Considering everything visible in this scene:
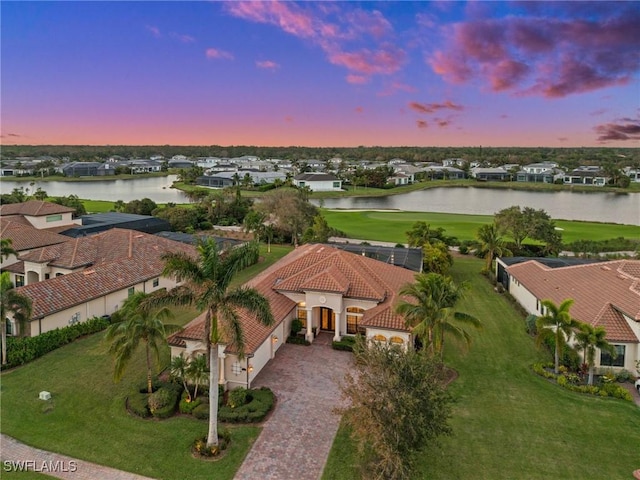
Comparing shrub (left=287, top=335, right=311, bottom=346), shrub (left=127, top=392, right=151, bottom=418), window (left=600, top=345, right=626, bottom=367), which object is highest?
window (left=600, top=345, right=626, bottom=367)

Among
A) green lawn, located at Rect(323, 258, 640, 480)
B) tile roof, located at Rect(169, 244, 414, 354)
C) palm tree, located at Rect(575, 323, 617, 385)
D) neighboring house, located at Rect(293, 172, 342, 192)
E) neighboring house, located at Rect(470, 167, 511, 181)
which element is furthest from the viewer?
neighboring house, located at Rect(470, 167, 511, 181)

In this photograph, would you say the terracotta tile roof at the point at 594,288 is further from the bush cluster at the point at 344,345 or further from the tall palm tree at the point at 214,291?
the tall palm tree at the point at 214,291

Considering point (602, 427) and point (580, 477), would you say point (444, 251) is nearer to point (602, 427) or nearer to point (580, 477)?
point (602, 427)

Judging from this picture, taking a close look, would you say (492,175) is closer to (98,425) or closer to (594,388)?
(594,388)

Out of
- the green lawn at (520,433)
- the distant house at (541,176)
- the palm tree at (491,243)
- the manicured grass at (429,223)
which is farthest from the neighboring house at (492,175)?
the green lawn at (520,433)

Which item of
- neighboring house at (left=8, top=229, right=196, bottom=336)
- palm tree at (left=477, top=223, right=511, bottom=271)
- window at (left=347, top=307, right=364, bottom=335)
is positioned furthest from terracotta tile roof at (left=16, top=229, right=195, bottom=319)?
palm tree at (left=477, top=223, right=511, bottom=271)

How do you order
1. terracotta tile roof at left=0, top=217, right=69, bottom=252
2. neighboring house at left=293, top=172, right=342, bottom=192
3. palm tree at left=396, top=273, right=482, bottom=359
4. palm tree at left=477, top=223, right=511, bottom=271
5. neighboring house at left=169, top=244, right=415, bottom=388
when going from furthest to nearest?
neighboring house at left=293, top=172, right=342, bottom=192, palm tree at left=477, top=223, right=511, bottom=271, terracotta tile roof at left=0, top=217, right=69, bottom=252, neighboring house at left=169, top=244, right=415, bottom=388, palm tree at left=396, top=273, right=482, bottom=359

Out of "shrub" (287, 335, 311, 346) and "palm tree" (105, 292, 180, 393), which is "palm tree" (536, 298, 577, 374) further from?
"palm tree" (105, 292, 180, 393)
